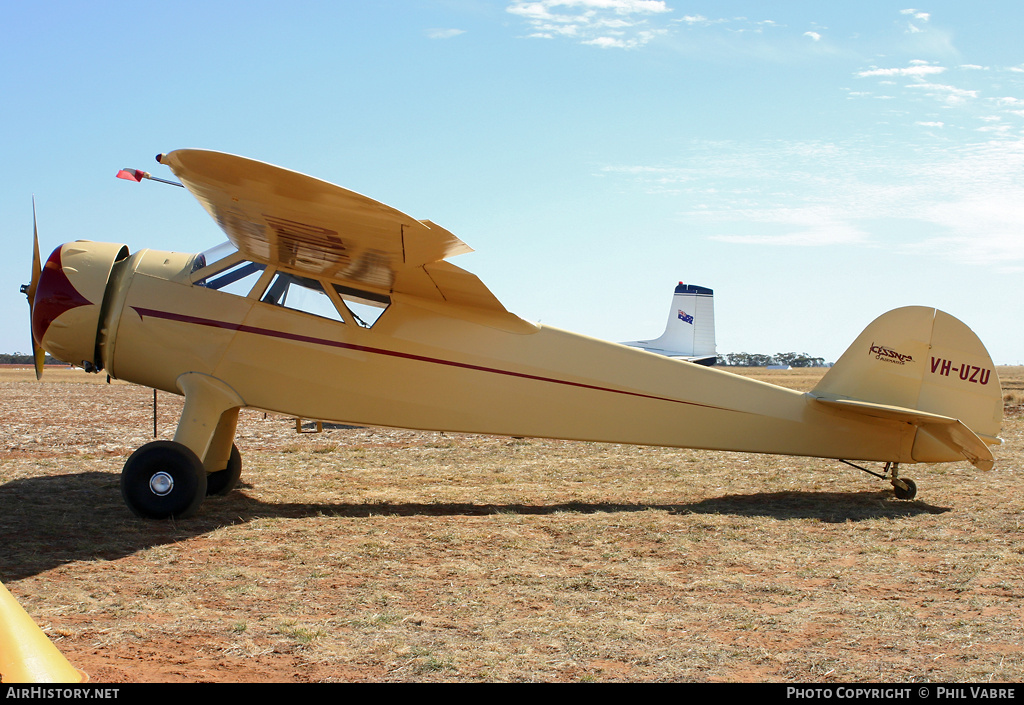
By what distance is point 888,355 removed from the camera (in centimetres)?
821

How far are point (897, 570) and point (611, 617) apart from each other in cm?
240

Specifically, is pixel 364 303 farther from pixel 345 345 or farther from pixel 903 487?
pixel 903 487

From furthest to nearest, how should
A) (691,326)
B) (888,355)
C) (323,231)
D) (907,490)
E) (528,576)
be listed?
(691,326) → (888,355) → (907,490) → (323,231) → (528,576)

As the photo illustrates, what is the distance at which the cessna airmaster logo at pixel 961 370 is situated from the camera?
811 centimetres

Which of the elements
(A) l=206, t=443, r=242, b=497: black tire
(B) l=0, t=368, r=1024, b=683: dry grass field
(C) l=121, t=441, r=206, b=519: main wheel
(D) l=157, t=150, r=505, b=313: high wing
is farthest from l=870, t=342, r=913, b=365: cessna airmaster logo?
(A) l=206, t=443, r=242, b=497: black tire

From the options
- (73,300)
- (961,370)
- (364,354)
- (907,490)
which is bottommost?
(907,490)

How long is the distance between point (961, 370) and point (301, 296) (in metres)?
6.99

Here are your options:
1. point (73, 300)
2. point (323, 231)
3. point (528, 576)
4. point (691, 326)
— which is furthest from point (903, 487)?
point (691, 326)

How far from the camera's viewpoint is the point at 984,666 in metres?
3.42

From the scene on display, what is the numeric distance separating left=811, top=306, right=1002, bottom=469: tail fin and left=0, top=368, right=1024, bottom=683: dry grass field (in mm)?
838

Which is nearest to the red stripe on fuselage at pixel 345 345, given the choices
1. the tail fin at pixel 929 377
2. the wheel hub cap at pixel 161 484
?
the wheel hub cap at pixel 161 484

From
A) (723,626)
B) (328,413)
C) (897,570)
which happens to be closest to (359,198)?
(328,413)

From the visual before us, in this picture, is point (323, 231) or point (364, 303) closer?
point (323, 231)

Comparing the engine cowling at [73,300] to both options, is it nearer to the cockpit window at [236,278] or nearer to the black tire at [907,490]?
the cockpit window at [236,278]
